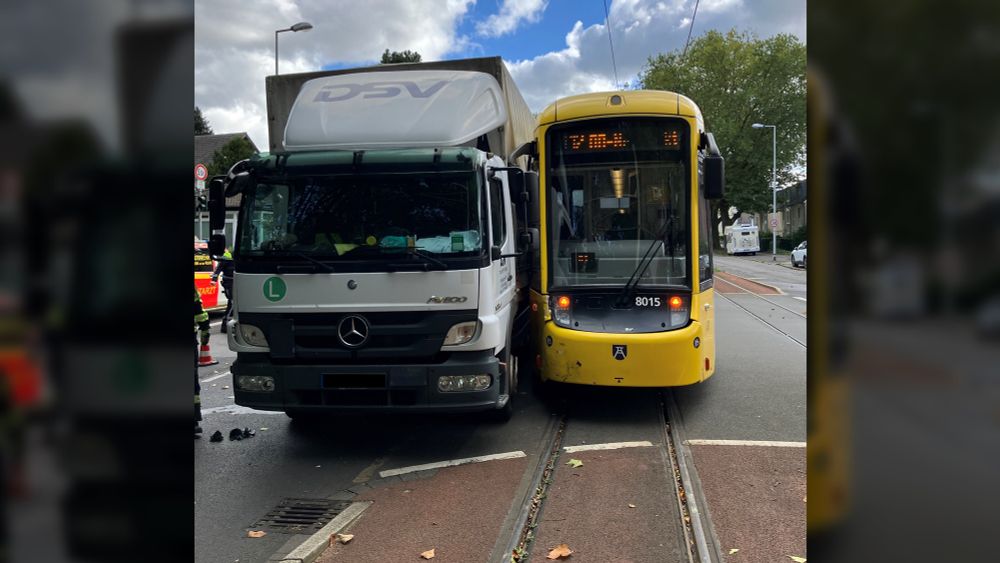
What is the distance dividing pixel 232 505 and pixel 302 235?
2124 millimetres

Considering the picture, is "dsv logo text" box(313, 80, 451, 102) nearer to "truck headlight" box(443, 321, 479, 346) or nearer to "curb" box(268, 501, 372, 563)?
"truck headlight" box(443, 321, 479, 346)

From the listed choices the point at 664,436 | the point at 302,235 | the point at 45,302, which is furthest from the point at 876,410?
the point at 664,436

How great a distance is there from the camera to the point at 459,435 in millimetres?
6305

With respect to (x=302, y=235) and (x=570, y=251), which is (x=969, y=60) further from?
(x=570, y=251)

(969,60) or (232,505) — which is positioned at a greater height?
(969,60)

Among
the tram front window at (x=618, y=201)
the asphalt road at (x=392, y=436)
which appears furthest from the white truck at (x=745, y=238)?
the tram front window at (x=618, y=201)

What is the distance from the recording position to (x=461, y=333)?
5.31 m

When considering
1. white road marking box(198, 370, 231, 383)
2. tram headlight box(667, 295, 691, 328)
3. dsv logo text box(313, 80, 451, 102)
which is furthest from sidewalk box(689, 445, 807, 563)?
white road marking box(198, 370, 231, 383)

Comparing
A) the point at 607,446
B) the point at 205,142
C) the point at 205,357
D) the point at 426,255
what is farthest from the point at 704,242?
the point at 205,357

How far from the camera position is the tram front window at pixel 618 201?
6.59m

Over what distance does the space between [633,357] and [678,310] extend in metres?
0.73

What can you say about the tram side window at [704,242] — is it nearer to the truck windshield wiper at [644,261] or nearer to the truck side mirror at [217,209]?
the truck windshield wiper at [644,261]

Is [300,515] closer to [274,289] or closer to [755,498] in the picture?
[274,289]

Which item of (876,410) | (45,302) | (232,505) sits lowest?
(232,505)
